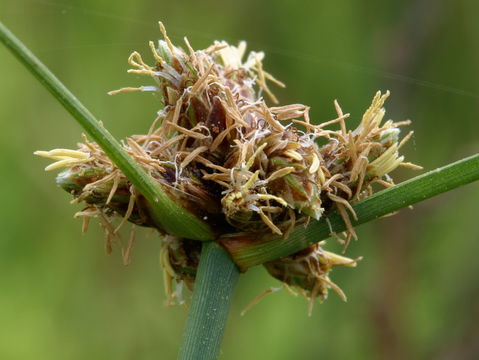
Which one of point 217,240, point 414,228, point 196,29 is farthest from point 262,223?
point 196,29

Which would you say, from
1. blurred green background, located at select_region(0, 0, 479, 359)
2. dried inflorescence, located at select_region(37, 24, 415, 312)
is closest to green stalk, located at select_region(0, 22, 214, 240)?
dried inflorescence, located at select_region(37, 24, 415, 312)

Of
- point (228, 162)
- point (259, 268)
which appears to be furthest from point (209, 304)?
point (259, 268)

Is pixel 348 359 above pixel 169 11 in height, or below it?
below

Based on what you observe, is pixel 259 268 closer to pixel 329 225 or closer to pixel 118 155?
pixel 329 225

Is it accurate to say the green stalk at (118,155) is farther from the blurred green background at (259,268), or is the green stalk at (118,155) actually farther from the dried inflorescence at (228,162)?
the blurred green background at (259,268)

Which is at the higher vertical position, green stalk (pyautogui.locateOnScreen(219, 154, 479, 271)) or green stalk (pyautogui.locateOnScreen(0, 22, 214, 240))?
green stalk (pyautogui.locateOnScreen(0, 22, 214, 240))

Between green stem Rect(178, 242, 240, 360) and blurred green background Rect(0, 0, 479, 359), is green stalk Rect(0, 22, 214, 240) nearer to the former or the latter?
green stem Rect(178, 242, 240, 360)

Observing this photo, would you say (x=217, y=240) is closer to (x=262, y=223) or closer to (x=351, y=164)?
(x=262, y=223)
